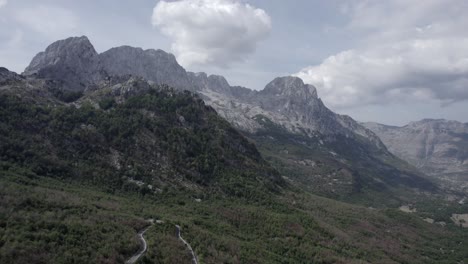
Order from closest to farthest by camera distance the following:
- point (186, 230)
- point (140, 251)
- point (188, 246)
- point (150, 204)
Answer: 1. point (140, 251)
2. point (188, 246)
3. point (186, 230)
4. point (150, 204)

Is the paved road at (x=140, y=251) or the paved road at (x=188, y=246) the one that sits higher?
the paved road at (x=140, y=251)

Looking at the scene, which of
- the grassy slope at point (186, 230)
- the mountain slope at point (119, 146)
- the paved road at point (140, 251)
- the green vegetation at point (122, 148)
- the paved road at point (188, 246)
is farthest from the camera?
the mountain slope at point (119, 146)

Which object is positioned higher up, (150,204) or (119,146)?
(119,146)

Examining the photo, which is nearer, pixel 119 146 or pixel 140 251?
pixel 140 251

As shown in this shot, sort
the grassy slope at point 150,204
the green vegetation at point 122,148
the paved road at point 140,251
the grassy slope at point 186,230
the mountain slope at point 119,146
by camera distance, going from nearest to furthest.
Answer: the grassy slope at point 186,230 < the paved road at point 140,251 < the grassy slope at point 150,204 < the green vegetation at point 122,148 < the mountain slope at point 119,146

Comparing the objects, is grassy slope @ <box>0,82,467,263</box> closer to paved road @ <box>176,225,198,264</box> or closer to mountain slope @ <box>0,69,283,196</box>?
mountain slope @ <box>0,69,283,196</box>

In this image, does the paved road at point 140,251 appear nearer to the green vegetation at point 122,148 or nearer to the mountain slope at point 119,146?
the green vegetation at point 122,148

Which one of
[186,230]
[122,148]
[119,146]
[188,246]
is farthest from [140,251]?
[119,146]

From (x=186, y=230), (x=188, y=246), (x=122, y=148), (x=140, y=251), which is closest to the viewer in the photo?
(x=140, y=251)

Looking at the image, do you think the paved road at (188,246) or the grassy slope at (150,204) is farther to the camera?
the paved road at (188,246)

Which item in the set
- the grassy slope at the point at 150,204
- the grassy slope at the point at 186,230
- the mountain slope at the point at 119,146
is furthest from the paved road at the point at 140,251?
the mountain slope at the point at 119,146

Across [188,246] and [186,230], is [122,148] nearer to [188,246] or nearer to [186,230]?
[186,230]

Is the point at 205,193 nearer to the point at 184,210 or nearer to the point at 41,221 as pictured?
the point at 184,210

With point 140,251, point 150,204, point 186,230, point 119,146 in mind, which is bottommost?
point 150,204
